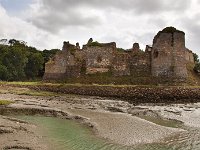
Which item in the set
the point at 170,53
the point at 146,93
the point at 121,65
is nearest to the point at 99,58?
the point at 121,65

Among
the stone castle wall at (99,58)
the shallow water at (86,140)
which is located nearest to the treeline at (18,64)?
the stone castle wall at (99,58)

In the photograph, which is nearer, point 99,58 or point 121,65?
point 121,65

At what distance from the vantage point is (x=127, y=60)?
54.5 m

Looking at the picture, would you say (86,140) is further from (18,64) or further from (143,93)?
(18,64)

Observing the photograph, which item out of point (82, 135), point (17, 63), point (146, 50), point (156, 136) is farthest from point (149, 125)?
point (17, 63)

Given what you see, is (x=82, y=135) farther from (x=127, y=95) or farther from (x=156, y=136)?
(x=127, y=95)

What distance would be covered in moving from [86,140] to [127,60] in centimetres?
3742

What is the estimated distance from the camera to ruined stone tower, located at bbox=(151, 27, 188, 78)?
50.7m

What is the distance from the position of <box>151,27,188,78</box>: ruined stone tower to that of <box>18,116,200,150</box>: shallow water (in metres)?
28.9

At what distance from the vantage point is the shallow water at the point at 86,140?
54.2 feet

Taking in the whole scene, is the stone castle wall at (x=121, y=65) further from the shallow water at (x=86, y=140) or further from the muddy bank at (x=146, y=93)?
the shallow water at (x=86, y=140)

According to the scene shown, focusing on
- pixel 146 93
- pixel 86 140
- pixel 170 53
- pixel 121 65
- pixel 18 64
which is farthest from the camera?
pixel 18 64

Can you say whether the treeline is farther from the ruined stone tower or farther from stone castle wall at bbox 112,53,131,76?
the ruined stone tower

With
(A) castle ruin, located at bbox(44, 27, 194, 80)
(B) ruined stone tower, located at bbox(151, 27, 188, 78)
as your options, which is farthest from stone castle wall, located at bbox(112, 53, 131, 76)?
(B) ruined stone tower, located at bbox(151, 27, 188, 78)
